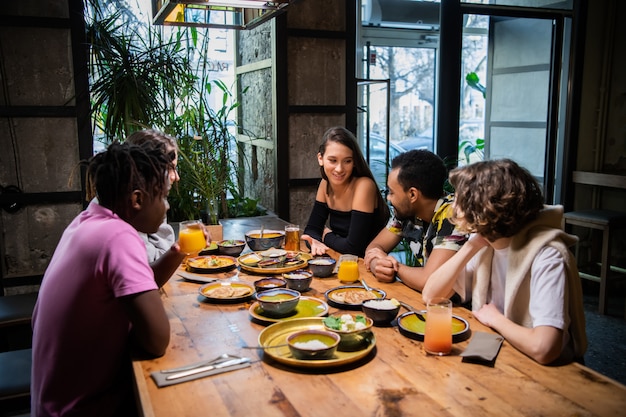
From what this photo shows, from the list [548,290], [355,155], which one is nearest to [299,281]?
[548,290]

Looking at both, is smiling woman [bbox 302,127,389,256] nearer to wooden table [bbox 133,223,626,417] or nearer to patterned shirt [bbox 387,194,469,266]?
patterned shirt [bbox 387,194,469,266]

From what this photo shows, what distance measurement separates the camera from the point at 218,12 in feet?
9.61

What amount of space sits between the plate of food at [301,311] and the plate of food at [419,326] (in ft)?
0.90

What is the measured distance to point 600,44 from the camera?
523 centimetres

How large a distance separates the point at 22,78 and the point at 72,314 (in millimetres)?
2642

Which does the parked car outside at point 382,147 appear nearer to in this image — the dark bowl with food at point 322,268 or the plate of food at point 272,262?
the plate of food at point 272,262

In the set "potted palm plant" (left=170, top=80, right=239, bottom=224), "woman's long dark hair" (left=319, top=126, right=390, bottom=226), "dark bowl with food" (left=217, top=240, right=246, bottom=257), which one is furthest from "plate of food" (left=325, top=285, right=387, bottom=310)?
"potted palm plant" (left=170, top=80, right=239, bottom=224)

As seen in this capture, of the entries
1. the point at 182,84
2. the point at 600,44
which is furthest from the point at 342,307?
the point at 600,44

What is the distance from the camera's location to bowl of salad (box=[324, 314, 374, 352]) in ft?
5.32

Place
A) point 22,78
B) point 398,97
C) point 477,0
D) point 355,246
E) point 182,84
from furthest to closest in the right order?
point 398,97, point 477,0, point 182,84, point 22,78, point 355,246

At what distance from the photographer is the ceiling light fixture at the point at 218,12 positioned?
8.16 feet

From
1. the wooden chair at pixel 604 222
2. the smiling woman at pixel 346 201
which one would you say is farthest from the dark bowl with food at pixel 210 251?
the wooden chair at pixel 604 222

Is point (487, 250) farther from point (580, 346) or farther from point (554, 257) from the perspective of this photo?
point (580, 346)

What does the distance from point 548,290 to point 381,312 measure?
20.1 inches
